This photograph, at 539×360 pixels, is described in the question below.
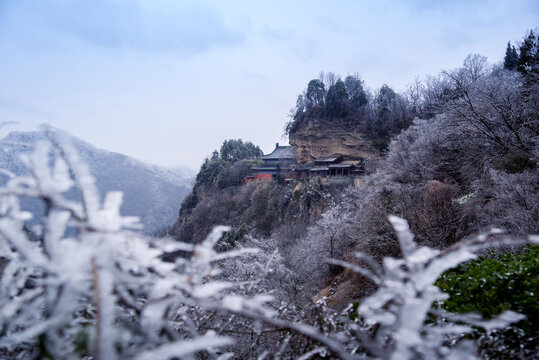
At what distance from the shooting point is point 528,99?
910 centimetres

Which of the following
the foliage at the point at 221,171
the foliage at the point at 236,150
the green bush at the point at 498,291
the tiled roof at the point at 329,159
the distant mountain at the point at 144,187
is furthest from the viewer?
the foliage at the point at 236,150

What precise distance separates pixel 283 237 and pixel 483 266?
15124mm

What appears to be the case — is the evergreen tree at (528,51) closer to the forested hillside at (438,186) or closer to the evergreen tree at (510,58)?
the forested hillside at (438,186)

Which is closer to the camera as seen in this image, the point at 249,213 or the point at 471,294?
the point at 471,294

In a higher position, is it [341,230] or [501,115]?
[501,115]

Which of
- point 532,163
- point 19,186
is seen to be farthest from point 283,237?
point 19,186

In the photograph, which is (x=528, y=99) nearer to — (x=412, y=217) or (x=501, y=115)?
(x=501, y=115)

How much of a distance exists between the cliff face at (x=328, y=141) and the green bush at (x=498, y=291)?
2284cm

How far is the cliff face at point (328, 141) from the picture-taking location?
24766 mm

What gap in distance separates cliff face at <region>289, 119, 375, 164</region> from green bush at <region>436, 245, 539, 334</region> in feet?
74.9

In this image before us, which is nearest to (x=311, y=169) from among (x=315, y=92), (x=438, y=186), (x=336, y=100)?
(x=336, y=100)

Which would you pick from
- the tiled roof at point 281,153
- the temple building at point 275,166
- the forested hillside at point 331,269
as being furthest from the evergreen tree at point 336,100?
the tiled roof at point 281,153

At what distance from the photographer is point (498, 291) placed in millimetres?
1721

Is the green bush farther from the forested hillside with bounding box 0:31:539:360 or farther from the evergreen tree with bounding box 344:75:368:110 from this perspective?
the evergreen tree with bounding box 344:75:368:110
